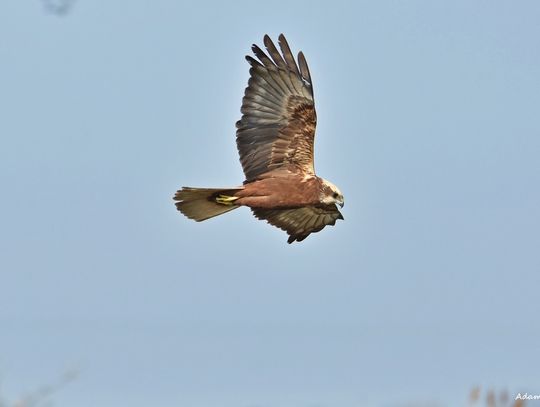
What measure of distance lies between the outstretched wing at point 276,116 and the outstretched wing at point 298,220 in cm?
57

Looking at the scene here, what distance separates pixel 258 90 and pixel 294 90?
14.6 inches

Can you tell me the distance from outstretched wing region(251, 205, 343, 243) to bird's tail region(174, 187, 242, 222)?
685 millimetres

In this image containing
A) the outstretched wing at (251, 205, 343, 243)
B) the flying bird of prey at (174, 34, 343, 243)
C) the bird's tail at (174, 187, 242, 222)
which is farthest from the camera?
the outstretched wing at (251, 205, 343, 243)

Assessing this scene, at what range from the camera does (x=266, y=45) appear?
388 inches

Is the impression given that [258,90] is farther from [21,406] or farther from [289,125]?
[21,406]

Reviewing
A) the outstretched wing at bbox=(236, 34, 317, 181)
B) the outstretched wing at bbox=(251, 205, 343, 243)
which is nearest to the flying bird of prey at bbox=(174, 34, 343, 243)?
the outstretched wing at bbox=(236, 34, 317, 181)

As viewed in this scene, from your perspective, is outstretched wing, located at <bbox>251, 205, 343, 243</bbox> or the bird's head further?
outstretched wing, located at <bbox>251, 205, 343, 243</bbox>

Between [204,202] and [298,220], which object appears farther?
[298,220]

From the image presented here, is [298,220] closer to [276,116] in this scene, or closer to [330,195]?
[330,195]

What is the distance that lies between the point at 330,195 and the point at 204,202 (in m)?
1.25

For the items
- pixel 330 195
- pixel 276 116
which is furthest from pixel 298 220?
pixel 276 116

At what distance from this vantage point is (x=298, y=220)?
34.9ft

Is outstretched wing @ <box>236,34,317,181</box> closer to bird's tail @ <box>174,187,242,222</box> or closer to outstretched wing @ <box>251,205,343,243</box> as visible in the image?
bird's tail @ <box>174,187,242,222</box>

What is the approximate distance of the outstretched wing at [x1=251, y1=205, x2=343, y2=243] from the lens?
10.5m
